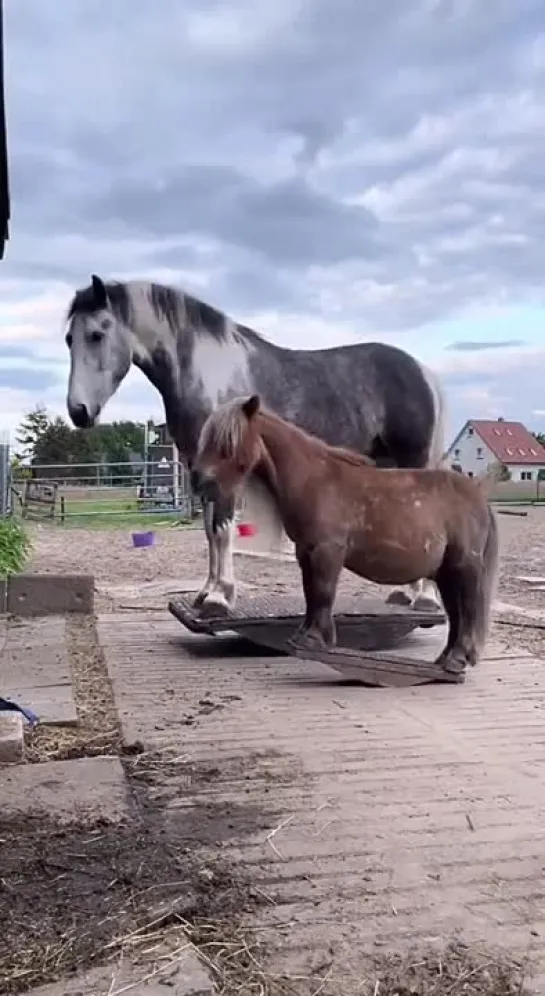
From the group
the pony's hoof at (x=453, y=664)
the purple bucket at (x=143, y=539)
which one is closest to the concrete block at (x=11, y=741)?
the pony's hoof at (x=453, y=664)

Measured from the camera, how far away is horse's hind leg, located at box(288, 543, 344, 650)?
3777 mm

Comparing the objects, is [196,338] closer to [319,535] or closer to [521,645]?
[319,535]

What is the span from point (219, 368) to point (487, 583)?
5.98 ft

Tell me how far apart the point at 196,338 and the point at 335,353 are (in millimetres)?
913

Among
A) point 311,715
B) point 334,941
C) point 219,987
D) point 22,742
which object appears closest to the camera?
point 219,987

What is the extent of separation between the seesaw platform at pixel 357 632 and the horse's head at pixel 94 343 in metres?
1.22

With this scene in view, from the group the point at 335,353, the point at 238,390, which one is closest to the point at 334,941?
the point at 238,390

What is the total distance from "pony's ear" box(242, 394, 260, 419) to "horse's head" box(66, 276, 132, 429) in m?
1.14

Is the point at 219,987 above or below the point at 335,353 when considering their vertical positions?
below

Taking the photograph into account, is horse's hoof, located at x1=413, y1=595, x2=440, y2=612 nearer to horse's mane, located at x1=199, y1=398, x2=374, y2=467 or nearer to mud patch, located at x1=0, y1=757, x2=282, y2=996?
horse's mane, located at x1=199, y1=398, x2=374, y2=467

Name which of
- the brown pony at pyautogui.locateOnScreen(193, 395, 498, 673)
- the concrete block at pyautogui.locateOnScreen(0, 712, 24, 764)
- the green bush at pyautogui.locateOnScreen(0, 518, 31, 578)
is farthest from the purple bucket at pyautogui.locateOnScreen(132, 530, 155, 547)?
the concrete block at pyautogui.locateOnScreen(0, 712, 24, 764)

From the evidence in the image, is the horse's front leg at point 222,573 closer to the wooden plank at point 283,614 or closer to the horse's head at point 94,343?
the wooden plank at point 283,614

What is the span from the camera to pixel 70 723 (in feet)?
10.3

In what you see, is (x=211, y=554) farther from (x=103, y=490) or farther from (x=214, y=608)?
(x=103, y=490)
